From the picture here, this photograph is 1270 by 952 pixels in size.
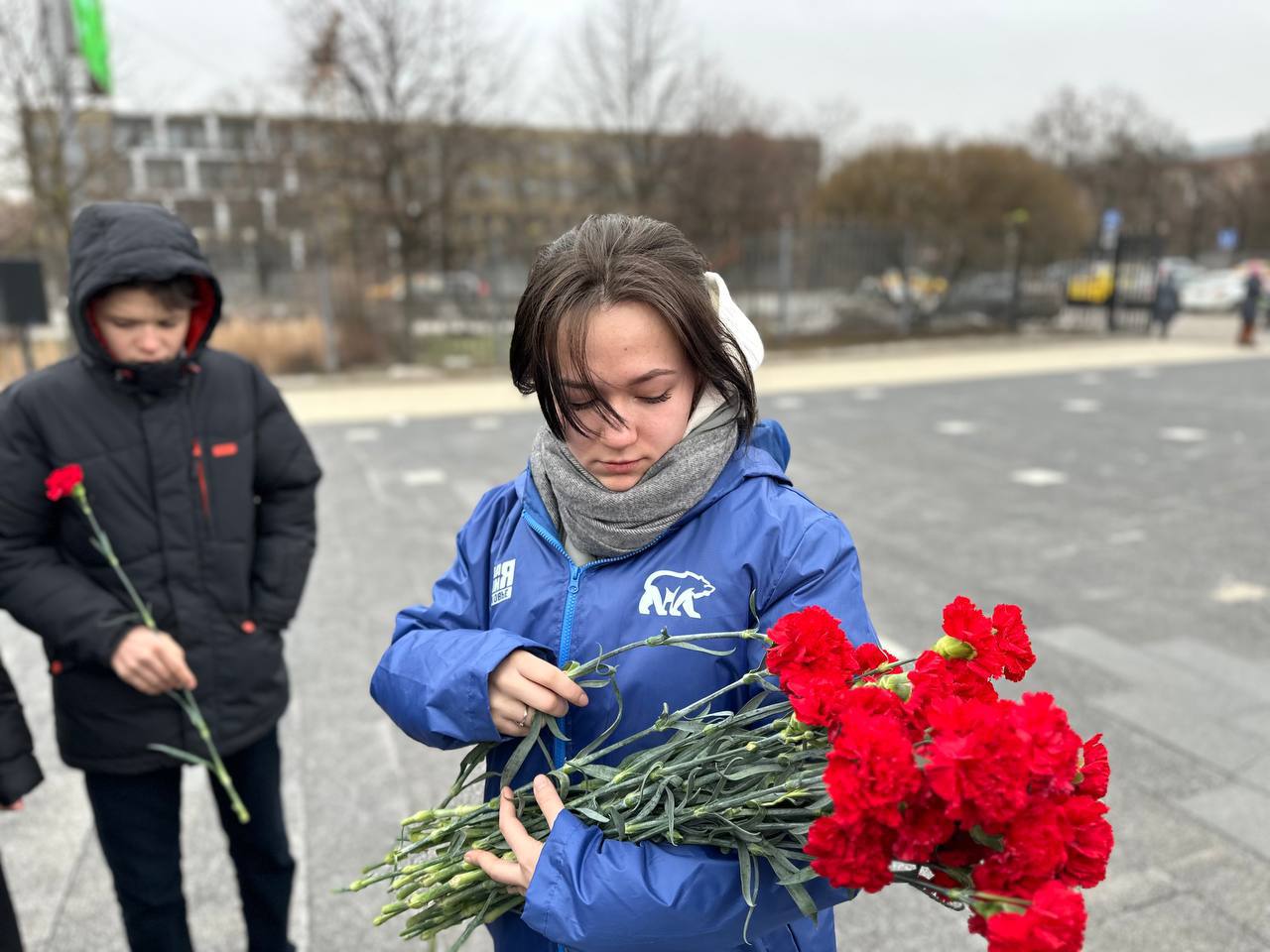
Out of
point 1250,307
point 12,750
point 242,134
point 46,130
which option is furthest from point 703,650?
point 242,134

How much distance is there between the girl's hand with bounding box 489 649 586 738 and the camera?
3.79 ft

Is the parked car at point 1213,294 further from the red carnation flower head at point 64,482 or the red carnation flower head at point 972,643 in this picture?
the red carnation flower head at point 64,482

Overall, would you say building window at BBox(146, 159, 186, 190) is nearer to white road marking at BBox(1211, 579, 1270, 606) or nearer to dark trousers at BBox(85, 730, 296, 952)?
white road marking at BBox(1211, 579, 1270, 606)

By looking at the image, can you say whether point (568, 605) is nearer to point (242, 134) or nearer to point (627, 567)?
point (627, 567)

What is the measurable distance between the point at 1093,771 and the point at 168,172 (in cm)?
7818

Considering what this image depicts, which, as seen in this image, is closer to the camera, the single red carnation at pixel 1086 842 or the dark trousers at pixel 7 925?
the single red carnation at pixel 1086 842

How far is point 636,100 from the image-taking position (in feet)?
56.7

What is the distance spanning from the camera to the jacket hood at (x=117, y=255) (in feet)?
6.21

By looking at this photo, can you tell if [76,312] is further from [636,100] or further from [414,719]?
[636,100]

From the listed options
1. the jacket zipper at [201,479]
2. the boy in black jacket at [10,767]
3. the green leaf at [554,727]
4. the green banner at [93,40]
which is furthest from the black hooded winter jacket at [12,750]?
the green banner at [93,40]

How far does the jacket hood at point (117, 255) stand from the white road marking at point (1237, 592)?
193 inches

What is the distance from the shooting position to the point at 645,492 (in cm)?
123

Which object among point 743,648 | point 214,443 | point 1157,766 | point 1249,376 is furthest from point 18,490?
point 1249,376

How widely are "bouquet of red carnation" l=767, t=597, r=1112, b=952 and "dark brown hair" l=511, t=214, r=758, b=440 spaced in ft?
1.53
